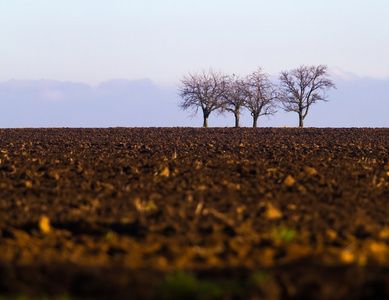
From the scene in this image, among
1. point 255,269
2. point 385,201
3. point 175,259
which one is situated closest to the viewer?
point 255,269

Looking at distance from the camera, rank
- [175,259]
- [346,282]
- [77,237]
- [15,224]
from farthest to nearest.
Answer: [15,224] → [77,237] → [175,259] → [346,282]

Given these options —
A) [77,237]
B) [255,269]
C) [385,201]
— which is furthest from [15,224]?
[385,201]

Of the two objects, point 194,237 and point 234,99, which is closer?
point 194,237

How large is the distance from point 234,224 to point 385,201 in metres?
4.62

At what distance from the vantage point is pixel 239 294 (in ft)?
15.7

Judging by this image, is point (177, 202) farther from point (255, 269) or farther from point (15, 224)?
point (255, 269)

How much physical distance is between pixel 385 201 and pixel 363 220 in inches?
103

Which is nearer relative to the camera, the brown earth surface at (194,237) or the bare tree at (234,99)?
the brown earth surface at (194,237)

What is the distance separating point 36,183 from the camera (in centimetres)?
1277

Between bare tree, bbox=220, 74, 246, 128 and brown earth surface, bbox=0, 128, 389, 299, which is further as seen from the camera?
bare tree, bbox=220, 74, 246, 128

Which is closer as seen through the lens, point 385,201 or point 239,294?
point 239,294

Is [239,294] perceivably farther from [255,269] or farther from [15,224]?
[15,224]

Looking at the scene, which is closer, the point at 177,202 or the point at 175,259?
the point at 175,259

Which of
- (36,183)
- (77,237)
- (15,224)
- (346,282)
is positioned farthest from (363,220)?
(36,183)
